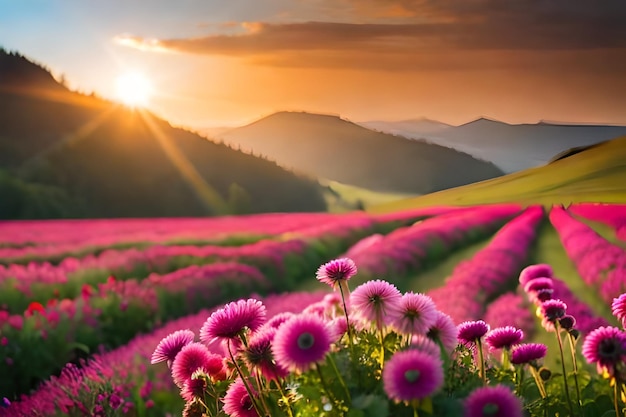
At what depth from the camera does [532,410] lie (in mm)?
1552

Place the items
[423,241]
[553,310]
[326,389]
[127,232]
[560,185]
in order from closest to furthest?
1. [326,389]
2. [553,310]
3. [560,185]
4. [423,241]
5. [127,232]

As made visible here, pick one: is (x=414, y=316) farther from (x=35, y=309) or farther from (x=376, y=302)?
(x=35, y=309)

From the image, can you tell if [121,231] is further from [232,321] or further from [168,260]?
[232,321]

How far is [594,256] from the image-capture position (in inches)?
133

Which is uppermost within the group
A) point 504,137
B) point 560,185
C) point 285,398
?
point 504,137

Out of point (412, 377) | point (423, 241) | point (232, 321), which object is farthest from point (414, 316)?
point (423, 241)

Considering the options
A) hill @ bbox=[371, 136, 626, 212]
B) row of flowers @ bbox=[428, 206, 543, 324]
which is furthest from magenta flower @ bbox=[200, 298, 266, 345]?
hill @ bbox=[371, 136, 626, 212]

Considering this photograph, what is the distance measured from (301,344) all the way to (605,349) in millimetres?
497

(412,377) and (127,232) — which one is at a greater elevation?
(412,377)

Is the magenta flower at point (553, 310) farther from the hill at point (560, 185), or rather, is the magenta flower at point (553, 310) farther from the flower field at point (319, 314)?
the hill at point (560, 185)

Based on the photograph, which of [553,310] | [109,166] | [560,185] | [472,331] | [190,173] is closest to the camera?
[472,331]

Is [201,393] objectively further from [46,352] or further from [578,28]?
[578,28]

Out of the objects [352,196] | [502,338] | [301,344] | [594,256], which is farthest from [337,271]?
[352,196]

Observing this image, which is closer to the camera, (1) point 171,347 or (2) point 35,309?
Answer: (1) point 171,347
